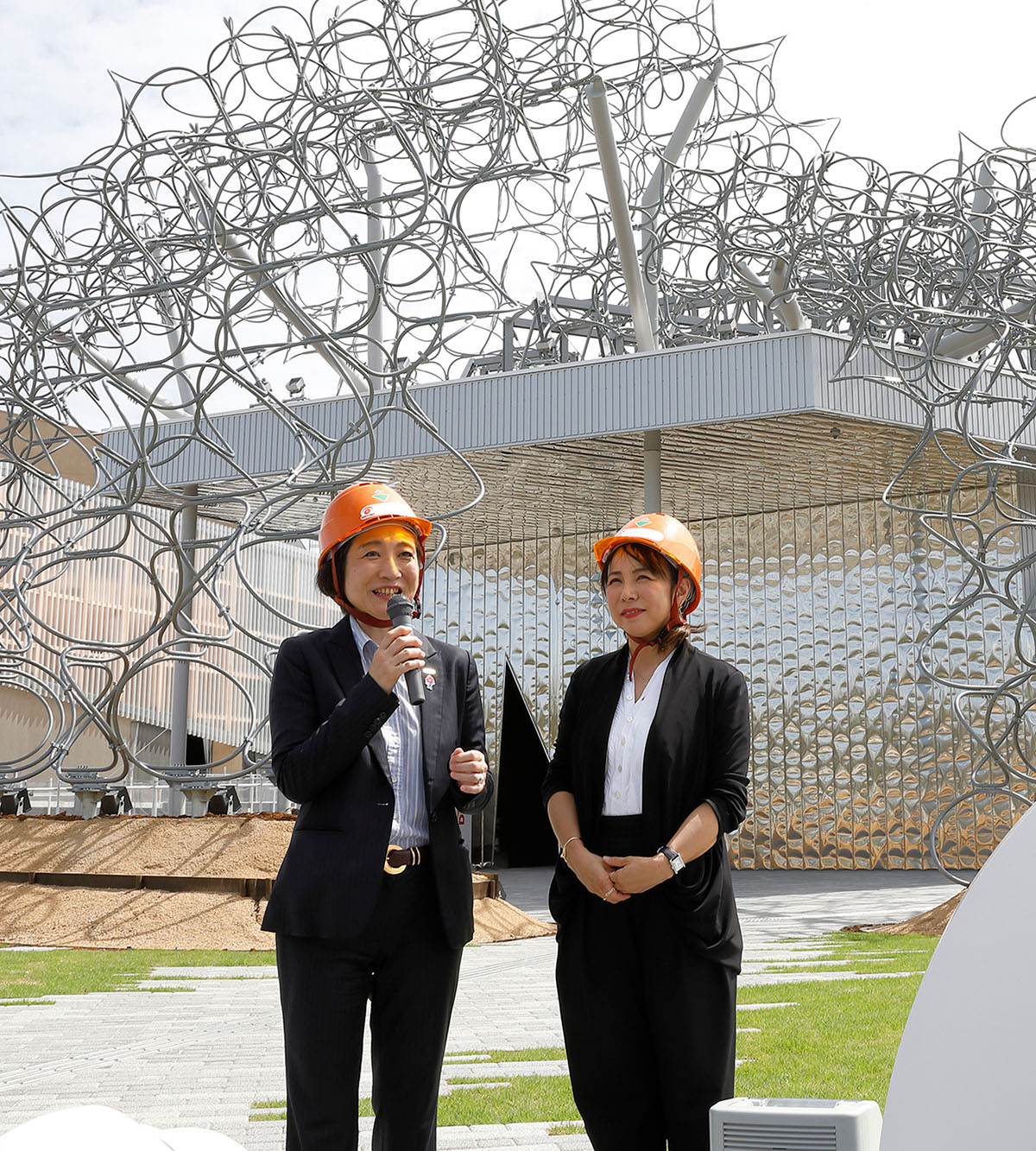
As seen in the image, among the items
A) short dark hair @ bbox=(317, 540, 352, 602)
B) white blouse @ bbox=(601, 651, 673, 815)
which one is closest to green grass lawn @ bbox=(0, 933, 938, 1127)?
white blouse @ bbox=(601, 651, 673, 815)

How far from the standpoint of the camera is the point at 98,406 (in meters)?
10.9

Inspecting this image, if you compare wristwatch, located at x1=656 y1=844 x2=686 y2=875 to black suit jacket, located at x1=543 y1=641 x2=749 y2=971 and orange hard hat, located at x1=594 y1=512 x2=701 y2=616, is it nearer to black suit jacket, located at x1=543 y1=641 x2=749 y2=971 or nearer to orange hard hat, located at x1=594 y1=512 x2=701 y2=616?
black suit jacket, located at x1=543 y1=641 x2=749 y2=971

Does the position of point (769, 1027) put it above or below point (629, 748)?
below

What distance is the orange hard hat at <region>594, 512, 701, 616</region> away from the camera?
3.29 metres

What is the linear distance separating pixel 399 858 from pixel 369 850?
3.2 inches

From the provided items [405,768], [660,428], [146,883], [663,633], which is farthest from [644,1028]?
[660,428]

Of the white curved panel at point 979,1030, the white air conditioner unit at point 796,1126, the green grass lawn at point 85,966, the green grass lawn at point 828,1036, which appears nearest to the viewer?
the white curved panel at point 979,1030

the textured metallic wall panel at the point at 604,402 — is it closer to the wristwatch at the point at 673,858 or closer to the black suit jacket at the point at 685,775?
the black suit jacket at the point at 685,775

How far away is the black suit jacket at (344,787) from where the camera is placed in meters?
2.90

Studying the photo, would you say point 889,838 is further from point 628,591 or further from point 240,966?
point 628,591

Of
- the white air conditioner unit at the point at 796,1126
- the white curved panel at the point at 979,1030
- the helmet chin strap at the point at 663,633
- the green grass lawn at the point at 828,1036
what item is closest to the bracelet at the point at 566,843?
the helmet chin strap at the point at 663,633

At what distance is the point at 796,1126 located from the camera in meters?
2.10

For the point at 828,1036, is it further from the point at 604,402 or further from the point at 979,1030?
the point at 604,402

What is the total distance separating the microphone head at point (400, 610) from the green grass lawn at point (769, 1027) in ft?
Answer: 7.48
